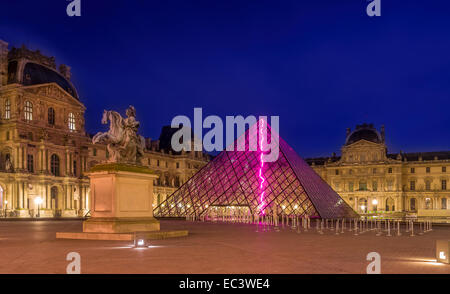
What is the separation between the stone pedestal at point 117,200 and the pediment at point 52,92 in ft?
122

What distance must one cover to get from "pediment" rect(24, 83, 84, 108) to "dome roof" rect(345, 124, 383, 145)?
43.4m

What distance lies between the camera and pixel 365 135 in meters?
74.6

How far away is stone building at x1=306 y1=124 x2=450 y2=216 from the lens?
71.4 m

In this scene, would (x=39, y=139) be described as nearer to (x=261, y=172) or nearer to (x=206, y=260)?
(x=261, y=172)

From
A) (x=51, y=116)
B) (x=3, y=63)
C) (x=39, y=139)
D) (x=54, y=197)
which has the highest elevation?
(x=3, y=63)

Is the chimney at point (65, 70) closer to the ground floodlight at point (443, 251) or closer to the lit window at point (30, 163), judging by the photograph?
the lit window at point (30, 163)

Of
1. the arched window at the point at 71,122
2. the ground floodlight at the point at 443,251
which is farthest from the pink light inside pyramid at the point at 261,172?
the arched window at the point at 71,122

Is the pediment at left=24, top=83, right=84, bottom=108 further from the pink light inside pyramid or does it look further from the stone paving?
the stone paving

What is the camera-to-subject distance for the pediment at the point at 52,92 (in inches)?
1816

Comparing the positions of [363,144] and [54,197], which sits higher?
[363,144]

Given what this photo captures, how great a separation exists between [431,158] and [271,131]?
156 feet

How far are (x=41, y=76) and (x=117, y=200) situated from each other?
132 feet

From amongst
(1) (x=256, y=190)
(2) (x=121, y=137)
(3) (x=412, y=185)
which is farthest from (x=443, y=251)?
(3) (x=412, y=185)
